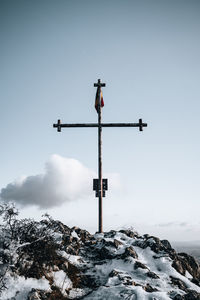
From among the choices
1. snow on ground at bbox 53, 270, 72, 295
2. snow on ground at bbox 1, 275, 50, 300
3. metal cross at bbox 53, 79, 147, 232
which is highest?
metal cross at bbox 53, 79, 147, 232

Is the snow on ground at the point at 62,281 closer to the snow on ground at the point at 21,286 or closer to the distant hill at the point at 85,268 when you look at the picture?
the distant hill at the point at 85,268

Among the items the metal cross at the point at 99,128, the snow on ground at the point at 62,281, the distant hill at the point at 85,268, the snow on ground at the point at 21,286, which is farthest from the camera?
the metal cross at the point at 99,128

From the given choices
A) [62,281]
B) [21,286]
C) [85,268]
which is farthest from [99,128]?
[21,286]

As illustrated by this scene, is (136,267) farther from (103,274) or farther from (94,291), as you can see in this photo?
(94,291)

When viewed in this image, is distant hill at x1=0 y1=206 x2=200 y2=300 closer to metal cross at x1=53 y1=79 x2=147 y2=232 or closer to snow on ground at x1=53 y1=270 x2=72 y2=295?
snow on ground at x1=53 y1=270 x2=72 y2=295

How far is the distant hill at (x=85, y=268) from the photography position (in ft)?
26.5

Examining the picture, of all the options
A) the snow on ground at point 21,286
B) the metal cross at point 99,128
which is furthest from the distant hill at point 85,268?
the metal cross at point 99,128

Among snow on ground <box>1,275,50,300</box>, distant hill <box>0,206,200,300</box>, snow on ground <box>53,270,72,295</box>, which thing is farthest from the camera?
snow on ground <box>53,270,72,295</box>

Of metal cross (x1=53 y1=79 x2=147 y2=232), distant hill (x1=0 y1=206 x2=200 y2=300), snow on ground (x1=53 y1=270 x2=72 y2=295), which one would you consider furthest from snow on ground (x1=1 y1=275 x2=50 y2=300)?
metal cross (x1=53 y1=79 x2=147 y2=232)

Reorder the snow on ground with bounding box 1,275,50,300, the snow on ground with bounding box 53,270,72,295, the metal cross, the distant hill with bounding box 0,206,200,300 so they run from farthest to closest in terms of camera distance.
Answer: the metal cross, the snow on ground with bounding box 53,270,72,295, the distant hill with bounding box 0,206,200,300, the snow on ground with bounding box 1,275,50,300

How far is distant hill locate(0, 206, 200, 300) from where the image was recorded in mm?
8070

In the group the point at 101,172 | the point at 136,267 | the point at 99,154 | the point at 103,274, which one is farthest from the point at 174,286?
the point at 99,154

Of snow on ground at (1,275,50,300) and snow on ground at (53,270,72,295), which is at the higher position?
snow on ground at (1,275,50,300)

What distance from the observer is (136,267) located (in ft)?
32.9
